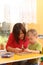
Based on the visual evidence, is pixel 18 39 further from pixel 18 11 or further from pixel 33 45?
pixel 18 11

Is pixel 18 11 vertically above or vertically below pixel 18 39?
above

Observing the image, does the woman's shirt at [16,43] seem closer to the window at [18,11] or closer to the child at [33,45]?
the child at [33,45]

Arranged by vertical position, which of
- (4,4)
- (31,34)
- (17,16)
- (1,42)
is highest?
(4,4)

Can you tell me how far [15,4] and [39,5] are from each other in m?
0.77

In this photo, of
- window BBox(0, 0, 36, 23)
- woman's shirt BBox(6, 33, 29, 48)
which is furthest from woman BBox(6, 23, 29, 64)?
window BBox(0, 0, 36, 23)

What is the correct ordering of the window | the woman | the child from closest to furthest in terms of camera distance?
the child < the woman < the window

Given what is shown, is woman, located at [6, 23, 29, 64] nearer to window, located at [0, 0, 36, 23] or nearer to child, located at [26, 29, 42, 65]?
child, located at [26, 29, 42, 65]

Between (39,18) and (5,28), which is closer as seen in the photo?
(5,28)

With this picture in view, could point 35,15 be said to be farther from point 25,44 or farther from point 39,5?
point 25,44

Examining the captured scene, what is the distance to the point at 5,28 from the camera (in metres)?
3.91

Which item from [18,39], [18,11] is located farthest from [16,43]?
[18,11]

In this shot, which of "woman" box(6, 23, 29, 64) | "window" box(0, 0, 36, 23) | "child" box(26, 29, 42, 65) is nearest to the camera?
"child" box(26, 29, 42, 65)

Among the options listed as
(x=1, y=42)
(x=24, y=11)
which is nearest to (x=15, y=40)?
(x=1, y=42)

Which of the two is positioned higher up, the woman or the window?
the window
